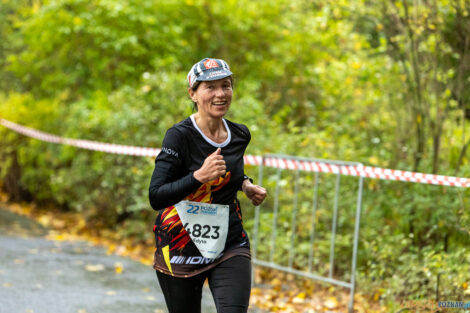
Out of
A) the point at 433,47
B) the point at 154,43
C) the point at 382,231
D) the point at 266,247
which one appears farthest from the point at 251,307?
the point at 154,43

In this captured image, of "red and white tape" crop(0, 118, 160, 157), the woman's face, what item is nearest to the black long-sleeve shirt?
the woman's face

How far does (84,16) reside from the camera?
12031 millimetres

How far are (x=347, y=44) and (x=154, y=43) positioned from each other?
4389 mm

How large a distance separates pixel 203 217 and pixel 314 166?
11.4 ft

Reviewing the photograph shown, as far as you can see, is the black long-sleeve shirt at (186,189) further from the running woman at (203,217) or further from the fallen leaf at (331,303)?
the fallen leaf at (331,303)

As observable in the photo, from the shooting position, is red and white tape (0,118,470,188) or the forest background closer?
red and white tape (0,118,470,188)

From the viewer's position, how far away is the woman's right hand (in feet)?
9.96

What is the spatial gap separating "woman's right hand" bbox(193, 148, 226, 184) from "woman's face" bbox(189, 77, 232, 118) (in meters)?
0.31

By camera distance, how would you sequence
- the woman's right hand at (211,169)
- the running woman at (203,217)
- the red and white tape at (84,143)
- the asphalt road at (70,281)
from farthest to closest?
the red and white tape at (84,143) < the asphalt road at (70,281) < the running woman at (203,217) < the woman's right hand at (211,169)

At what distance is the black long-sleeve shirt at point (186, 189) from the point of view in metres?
3.12

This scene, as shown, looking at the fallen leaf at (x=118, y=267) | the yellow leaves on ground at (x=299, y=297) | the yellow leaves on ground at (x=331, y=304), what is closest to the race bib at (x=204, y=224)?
the yellow leaves on ground at (x=299, y=297)

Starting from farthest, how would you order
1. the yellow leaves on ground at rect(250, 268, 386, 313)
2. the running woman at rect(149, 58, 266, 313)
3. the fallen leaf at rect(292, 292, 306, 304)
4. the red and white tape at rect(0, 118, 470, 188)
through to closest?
the fallen leaf at rect(292, 292, 306, 304) < the yellow leaves on ground at rect(250, 268, 386, 313) < the red and white tape at rect(0, 118, 470, 188) < the running woman at rect(149, 58, 266, 313)

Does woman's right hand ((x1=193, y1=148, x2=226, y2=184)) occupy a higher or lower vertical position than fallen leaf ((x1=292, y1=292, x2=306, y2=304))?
higher

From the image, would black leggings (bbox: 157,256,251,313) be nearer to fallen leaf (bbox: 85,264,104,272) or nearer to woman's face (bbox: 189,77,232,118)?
woman's face (bbox: 189,77,232,118)
